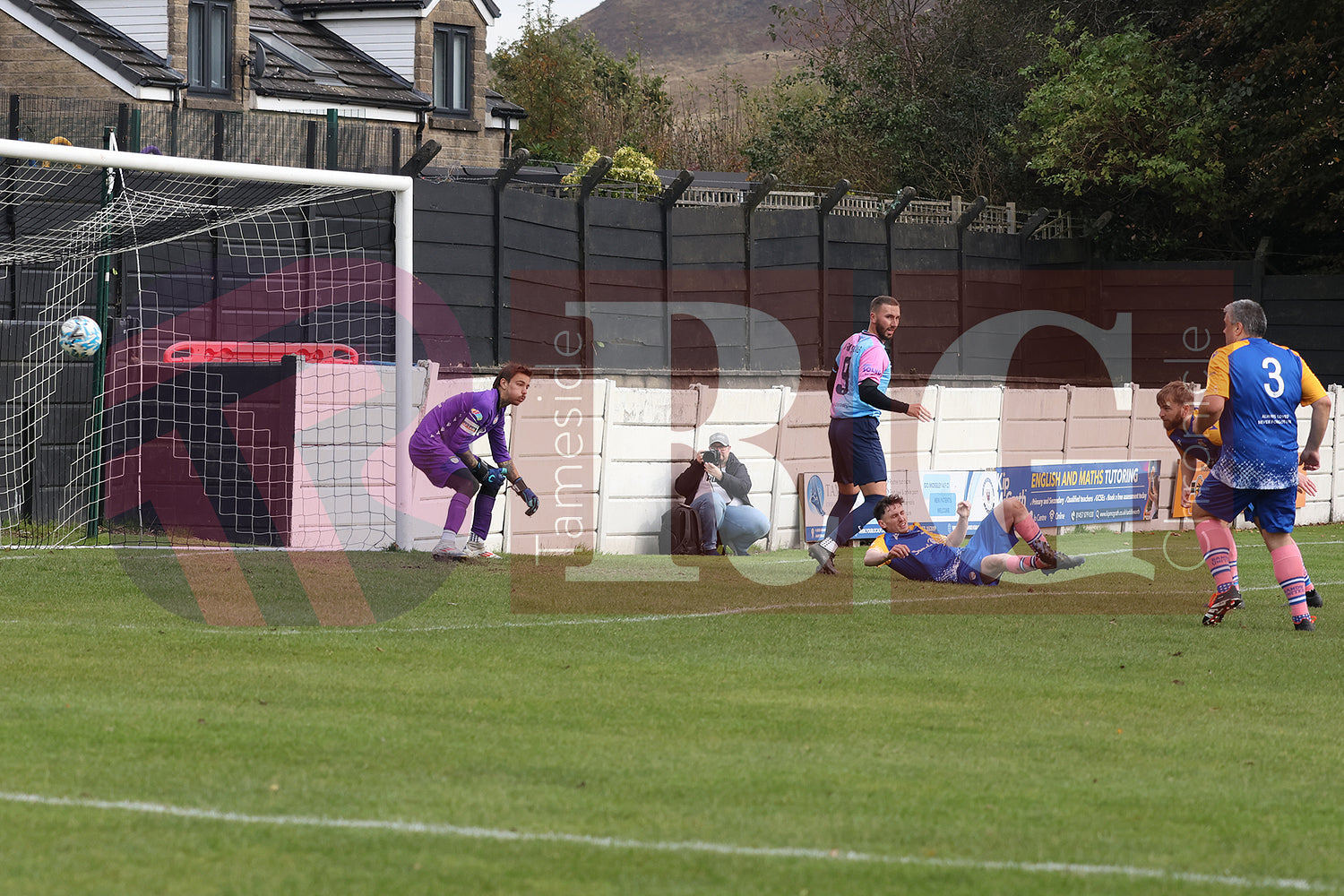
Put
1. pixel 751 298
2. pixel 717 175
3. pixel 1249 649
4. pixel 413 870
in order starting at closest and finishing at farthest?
pixel 413 870 → pixel 1249 649 → pixel 751 298 → pixel 717 175

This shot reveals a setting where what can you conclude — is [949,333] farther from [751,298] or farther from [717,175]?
[717,175]

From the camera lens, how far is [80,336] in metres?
12.6

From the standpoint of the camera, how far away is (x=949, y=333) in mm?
27438

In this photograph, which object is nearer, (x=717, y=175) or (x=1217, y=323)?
(x=1217, y=323)

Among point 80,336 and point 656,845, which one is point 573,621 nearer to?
point 656,845

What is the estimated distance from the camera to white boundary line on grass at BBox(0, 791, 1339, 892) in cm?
405

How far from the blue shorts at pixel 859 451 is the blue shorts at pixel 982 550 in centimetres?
85

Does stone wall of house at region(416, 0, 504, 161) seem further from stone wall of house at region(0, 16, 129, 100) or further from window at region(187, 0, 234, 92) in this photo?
stone wall of house at region(0, 16, 129, 100)

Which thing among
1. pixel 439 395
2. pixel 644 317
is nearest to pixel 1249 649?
pixel 439 395

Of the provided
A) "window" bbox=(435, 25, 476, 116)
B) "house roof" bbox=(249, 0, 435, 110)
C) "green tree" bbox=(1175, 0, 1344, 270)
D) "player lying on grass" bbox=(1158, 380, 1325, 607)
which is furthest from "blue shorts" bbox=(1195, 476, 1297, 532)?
"window" bbox=(435, 25, 476, 116)

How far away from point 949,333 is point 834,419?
16.5 m

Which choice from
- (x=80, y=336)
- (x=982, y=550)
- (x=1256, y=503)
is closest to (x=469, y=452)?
(x=80, y=336)

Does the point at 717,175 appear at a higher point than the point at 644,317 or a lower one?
higher

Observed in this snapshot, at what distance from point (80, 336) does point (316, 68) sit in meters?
20.2
